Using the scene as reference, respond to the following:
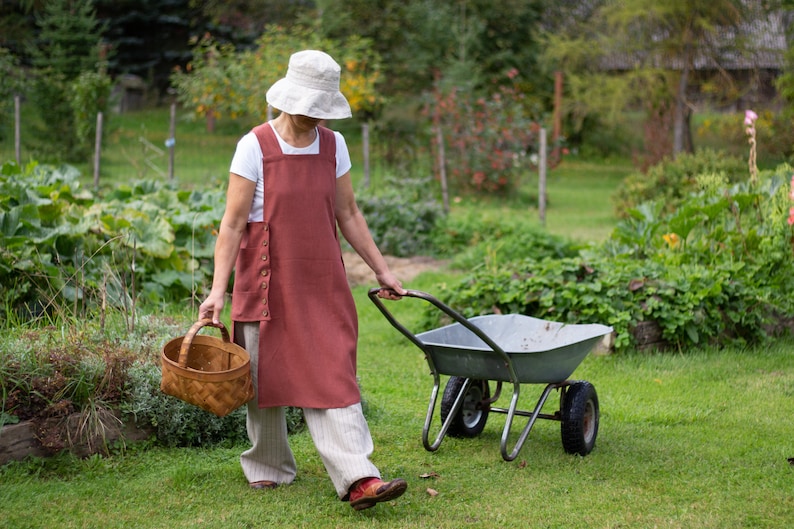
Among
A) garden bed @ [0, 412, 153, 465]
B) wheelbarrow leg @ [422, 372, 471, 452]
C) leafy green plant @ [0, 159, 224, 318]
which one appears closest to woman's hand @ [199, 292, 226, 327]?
garden bed @ [0, 412, 153, 465]

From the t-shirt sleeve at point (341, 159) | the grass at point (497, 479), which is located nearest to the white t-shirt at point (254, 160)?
the t-shirt sleeve at point (341, 159)

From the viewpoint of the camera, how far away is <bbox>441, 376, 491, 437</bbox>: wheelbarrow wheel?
4.52m

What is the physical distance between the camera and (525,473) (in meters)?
4.12

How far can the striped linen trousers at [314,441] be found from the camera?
3.56 m

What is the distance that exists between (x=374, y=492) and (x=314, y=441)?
1.05 feet

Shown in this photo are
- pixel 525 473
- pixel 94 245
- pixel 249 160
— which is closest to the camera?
pixel 249 160

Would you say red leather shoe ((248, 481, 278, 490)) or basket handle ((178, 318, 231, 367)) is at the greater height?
basket handle ((178, 318, 231, 367))

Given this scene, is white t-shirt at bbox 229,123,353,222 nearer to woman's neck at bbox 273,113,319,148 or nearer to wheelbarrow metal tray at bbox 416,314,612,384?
woman's neck at bbox 273,113,319,148

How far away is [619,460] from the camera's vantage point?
4.30 m

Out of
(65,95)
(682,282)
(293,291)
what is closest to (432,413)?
(293,291)

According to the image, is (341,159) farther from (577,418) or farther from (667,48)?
(667,48)

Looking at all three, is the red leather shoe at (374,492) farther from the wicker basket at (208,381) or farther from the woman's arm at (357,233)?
the woman's arm at (357,233)

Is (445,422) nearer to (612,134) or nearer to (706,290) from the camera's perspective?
(706,290)

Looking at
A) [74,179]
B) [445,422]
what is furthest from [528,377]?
[74,179]
